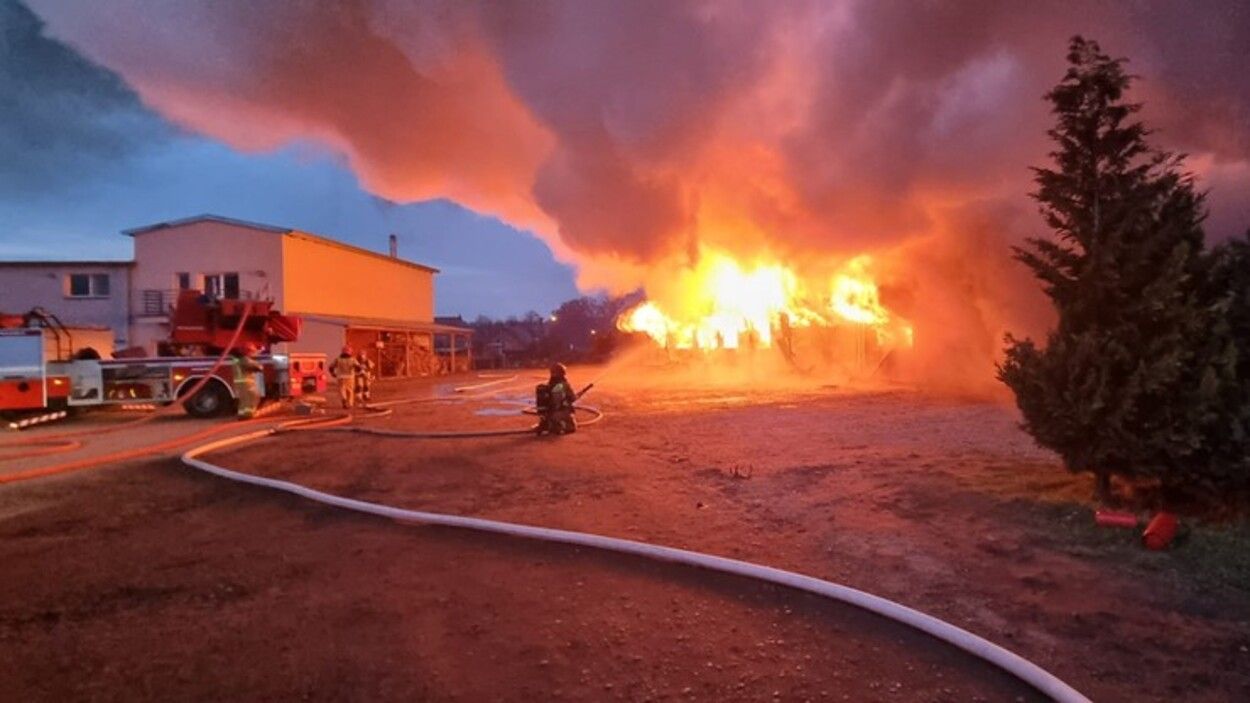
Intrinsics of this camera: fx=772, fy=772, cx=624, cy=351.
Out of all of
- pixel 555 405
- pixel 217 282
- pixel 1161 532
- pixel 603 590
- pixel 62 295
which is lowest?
pixel 603 590

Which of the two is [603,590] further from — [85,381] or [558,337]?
[558,337]

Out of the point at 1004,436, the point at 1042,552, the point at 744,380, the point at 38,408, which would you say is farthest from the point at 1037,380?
the point at 744,380

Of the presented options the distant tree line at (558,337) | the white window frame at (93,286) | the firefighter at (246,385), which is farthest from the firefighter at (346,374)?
the distant tree line at (558,337)

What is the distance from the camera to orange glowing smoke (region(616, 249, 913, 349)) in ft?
88.3

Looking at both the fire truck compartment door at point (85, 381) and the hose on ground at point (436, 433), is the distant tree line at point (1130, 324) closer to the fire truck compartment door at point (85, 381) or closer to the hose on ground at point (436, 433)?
the hose on ground at point (436, 433)

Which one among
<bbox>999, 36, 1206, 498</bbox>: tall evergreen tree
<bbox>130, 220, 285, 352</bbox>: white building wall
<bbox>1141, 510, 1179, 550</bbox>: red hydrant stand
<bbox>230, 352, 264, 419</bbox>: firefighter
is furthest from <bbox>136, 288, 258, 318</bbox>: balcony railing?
<bbox>1141, 510, 1179, 550</bbox>: red hydrant stand

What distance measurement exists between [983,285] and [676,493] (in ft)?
57.5

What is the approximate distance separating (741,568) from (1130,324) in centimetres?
388

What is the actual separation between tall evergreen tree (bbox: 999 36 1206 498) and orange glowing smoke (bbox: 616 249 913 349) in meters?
18.2

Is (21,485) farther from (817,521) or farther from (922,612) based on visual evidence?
(922,612)

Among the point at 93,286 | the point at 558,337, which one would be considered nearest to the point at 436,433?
the point at 93,286

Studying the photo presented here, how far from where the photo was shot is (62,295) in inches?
1341

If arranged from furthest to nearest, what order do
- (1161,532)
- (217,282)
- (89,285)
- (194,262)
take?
(217,282)
(194,262)
(89,285)
(1161,532)

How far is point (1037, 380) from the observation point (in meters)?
6.64
